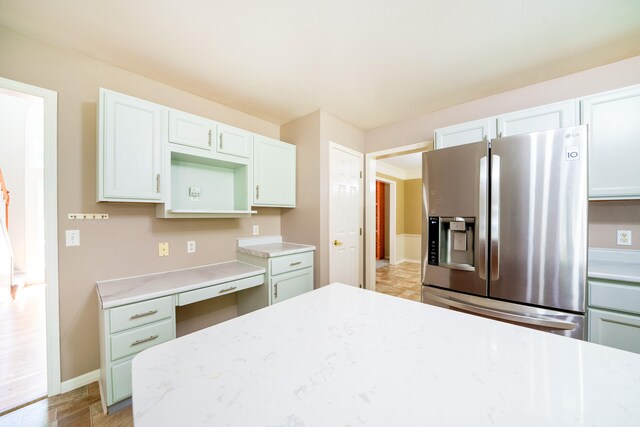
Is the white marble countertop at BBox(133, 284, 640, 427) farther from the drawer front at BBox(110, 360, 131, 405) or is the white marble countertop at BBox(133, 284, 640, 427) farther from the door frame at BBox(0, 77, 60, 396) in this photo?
the door frame at BBox(0, 77, 60, 396)

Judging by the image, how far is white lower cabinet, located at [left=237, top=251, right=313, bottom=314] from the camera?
7.25ft

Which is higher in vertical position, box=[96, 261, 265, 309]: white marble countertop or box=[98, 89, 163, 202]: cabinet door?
box=[98, 89, 163, 202]: cabinet door

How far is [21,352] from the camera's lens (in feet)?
6.91

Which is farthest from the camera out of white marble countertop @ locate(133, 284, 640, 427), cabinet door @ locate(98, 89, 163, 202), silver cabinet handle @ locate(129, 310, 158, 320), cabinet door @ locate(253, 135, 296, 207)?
cabinet door @ locate(253, 135, 296, 207)

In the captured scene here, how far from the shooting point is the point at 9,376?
180cm

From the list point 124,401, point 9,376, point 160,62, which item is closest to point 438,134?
point 160,62

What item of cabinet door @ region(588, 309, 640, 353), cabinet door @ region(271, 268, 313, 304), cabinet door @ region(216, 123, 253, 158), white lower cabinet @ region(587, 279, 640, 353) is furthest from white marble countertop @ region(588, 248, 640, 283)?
cabinet door @ region(216, 123, 253, 158)

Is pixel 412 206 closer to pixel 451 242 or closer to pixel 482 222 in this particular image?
pixel 451 242

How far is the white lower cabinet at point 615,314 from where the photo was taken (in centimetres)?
139

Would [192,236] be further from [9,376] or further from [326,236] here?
[9,376]

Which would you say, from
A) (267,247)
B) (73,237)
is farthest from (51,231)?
(267,247)

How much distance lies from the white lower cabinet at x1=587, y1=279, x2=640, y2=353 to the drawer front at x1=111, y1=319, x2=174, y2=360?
8.85ft

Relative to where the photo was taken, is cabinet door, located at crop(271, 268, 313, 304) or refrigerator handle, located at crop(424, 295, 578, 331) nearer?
refrigerator handle, located at crop(424, 295, 578, 331)

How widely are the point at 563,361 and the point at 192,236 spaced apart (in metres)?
2.49
